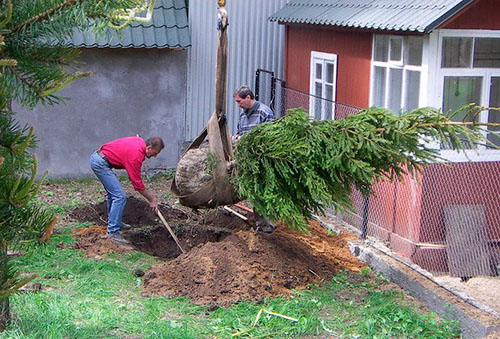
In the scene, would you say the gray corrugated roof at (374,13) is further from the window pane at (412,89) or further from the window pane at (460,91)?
the window pane at (460,91)

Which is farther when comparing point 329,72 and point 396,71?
point 329,72

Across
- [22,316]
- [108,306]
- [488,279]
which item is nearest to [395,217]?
[488,279]

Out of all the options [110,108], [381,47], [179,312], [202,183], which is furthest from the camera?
[110,108]

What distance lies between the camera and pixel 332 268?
8312 millimetres

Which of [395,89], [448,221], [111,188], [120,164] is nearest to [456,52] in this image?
[395,89]

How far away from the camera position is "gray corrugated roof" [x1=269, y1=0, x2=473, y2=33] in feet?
29.9

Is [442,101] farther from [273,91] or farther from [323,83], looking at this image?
[273,91]

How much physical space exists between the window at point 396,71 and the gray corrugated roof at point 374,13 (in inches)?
14.9

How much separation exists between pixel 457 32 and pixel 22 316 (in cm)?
659

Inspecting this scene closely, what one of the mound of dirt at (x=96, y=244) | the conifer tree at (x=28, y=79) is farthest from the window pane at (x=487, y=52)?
the conifer tree at (x=28, y=79)

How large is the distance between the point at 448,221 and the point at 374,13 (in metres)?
3.19

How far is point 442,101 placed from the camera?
32.1 ft

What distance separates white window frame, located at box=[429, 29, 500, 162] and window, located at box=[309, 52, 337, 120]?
2.31 meters

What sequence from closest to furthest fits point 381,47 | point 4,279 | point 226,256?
point 4,279
point 226,256
point 381,47
